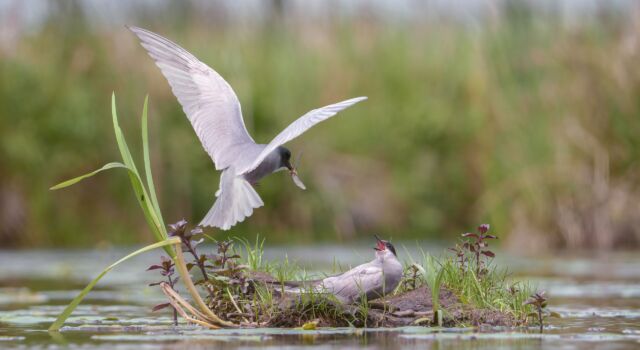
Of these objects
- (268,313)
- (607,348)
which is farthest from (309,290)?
(607,348)

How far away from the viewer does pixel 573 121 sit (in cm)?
1568

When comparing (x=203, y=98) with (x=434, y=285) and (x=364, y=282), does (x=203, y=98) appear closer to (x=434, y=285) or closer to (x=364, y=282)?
(x=364, y=282)

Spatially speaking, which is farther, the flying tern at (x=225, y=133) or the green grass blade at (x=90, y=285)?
the flying tern at (x=225, y=133)

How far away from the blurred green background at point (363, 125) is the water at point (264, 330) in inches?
54.1

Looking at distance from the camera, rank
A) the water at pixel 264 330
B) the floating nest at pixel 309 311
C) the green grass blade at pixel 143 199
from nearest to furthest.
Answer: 1. the water at pixel 264 330
2. the green grass blade at pixel 143 199
3. the floating nest at pixel 309 311

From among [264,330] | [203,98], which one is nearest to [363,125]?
[203,98]

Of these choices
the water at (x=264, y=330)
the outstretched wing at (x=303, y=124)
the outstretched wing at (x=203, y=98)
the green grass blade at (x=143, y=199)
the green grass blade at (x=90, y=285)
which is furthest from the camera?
the outstretched wing at (x=203, y=98)

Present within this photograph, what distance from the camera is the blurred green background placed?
51.5 ft

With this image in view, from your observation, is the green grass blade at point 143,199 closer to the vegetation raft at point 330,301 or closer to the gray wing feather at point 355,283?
the vegetation raft at point 330,301

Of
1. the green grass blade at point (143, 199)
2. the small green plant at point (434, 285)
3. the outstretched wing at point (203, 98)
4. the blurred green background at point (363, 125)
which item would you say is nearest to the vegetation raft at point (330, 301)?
the small green plant at point (434, 285)

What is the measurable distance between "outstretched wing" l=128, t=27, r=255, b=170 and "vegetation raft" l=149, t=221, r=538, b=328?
70 cm

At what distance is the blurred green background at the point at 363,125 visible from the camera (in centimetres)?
1571

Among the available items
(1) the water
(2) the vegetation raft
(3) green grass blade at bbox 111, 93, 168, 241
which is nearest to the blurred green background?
(1) the water

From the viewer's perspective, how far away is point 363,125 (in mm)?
17828
